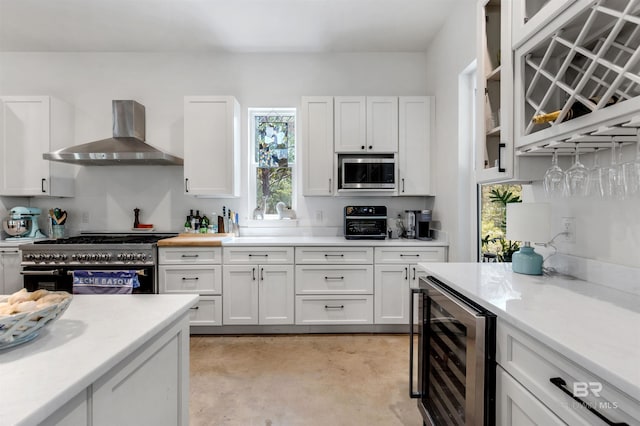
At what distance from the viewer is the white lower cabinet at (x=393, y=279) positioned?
3.07 m

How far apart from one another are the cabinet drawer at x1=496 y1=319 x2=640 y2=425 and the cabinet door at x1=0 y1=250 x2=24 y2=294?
4124 millimetres

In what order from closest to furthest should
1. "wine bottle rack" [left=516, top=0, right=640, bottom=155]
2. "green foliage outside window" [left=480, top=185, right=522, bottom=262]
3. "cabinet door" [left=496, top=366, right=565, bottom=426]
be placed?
"cabinet door" [left=496, top=366, right=565, bottom=426]
"wine bottle rack" [left=516, top=0, right=640, bottom=155]
"green foliage outside window" [left=480, top=185, right=522, bottom=262]

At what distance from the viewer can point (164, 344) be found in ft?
3.44

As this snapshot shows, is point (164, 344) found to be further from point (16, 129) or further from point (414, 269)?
point (16, 129)

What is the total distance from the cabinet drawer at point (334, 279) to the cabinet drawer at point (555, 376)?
194 cm

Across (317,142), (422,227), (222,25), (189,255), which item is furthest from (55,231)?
(422,227)

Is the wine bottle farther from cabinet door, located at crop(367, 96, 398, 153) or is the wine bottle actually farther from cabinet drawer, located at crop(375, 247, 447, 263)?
cabinet door, located at crop(367, 96, 398, 153)

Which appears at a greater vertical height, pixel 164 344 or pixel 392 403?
pixel 164 344

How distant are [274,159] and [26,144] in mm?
2606

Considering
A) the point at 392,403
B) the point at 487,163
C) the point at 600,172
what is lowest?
the point at 392,403

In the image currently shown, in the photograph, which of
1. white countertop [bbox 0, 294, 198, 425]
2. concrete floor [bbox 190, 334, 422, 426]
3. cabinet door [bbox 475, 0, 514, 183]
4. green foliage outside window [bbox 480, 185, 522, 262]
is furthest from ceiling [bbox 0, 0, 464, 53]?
concrete floor [bbox 190, 334, 422, 426]

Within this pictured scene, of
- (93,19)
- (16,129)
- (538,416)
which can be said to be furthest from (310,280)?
(16,129)

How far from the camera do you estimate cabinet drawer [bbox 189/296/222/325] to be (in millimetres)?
3051

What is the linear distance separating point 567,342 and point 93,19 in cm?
423
